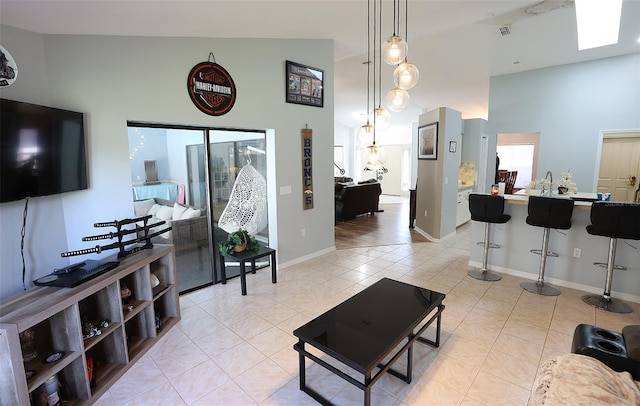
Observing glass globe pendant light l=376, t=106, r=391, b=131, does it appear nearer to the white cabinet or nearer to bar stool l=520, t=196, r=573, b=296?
bar stool l=520, t=196, r=573, b=296

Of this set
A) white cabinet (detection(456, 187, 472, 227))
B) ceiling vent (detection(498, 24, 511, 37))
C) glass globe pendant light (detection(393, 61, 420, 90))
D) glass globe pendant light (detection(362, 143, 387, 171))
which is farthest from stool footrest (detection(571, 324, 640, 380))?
white cabinet (detection(456, 187, 472, 227))

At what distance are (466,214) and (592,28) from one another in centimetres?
373

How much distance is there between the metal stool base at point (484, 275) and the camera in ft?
12.8

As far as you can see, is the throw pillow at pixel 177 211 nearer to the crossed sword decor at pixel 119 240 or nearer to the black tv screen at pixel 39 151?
the crossed sword decor at pixel 119 240

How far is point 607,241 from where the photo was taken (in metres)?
3.35

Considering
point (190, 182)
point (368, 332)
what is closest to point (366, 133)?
point (368, 332)

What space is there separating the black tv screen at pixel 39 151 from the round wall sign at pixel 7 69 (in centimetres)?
20

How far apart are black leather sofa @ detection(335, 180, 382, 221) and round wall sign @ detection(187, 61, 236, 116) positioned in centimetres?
399

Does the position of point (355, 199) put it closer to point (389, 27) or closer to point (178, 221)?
point (389, 27)

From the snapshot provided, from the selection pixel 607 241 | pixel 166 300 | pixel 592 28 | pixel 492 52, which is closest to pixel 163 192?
pixel 166 300

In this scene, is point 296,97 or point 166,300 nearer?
point 166,300

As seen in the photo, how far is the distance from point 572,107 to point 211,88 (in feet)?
20.2

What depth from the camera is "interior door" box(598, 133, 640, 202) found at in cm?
536

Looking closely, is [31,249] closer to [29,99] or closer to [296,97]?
[29,99]
